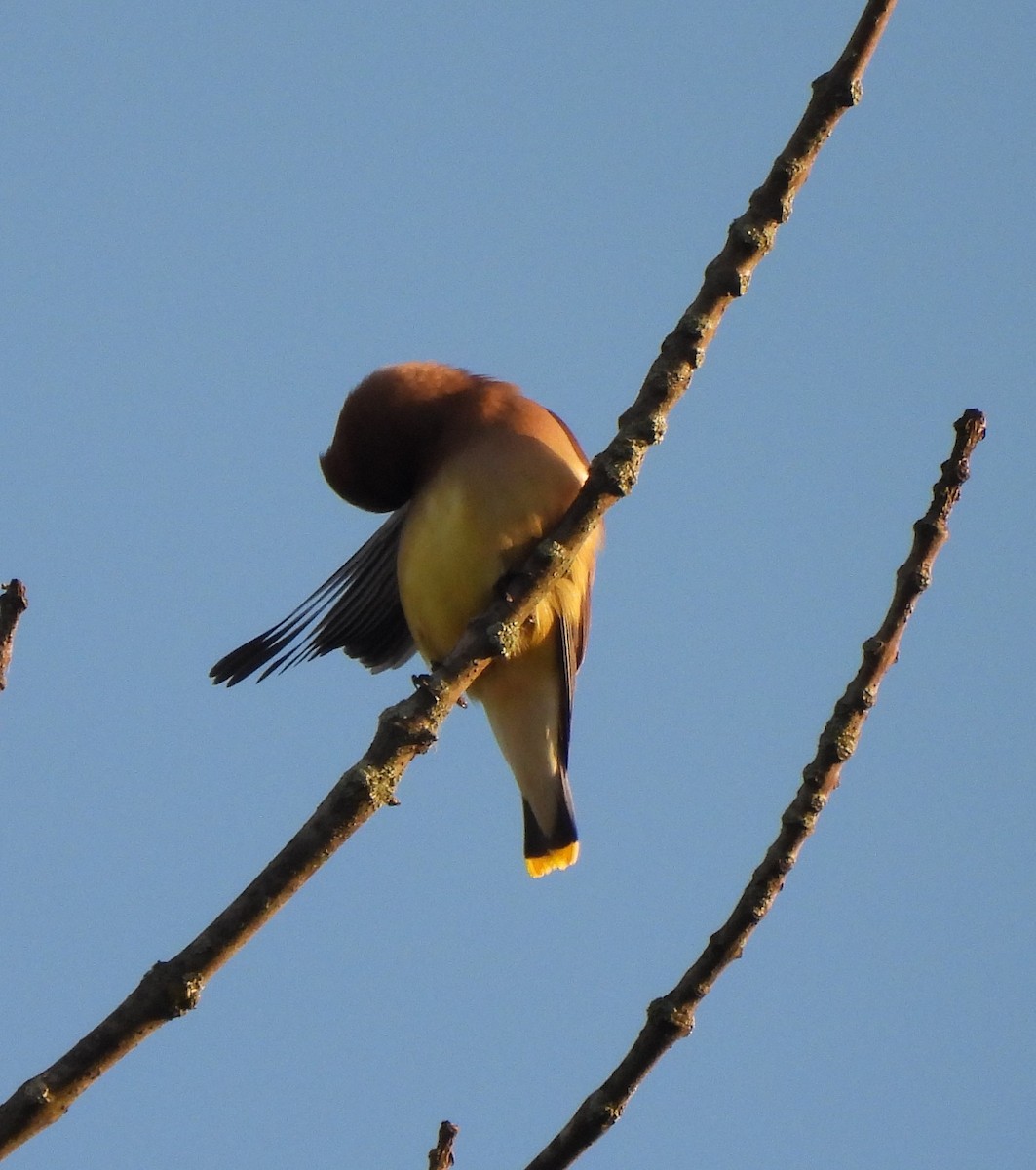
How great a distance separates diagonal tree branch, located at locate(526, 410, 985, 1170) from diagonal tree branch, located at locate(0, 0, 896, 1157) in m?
0.72

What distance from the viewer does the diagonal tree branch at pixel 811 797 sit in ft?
10.8

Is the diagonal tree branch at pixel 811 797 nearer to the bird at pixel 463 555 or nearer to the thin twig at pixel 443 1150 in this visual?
the thin twig at pixel 443 1150

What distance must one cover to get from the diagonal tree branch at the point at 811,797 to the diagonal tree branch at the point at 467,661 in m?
0.72

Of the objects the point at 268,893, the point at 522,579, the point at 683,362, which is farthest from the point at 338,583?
the point at 268,893

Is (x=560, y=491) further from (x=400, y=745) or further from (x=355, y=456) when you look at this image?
(x=400, y=745)

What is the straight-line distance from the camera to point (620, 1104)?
3234 millimetres

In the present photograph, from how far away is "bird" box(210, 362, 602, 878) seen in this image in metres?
5.56

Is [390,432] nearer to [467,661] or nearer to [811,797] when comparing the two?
[467,661]

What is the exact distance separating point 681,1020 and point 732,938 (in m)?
0.20

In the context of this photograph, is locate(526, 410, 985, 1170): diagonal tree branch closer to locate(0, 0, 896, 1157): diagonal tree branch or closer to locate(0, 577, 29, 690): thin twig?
locate(0, 0, 896, 1157): diagonal tree branch

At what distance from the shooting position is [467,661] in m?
3.92

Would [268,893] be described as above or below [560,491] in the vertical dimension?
below

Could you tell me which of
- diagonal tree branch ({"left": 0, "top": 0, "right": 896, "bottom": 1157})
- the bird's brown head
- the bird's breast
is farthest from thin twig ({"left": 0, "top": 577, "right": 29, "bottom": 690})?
the bird's brown head

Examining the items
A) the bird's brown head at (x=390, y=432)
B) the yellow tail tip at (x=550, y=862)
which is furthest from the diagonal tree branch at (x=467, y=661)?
the yellow tail tip at (x=550, y=862)
